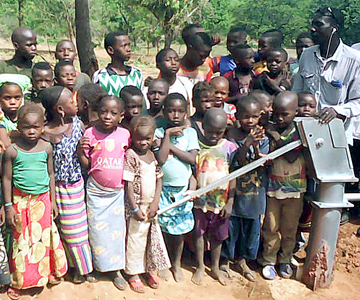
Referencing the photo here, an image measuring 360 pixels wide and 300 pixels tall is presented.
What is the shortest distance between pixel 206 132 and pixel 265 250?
3.84 ft

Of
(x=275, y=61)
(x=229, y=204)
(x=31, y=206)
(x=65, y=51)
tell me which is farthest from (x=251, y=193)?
(x=65, y=51)

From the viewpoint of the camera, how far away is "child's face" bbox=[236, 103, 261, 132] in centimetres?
316

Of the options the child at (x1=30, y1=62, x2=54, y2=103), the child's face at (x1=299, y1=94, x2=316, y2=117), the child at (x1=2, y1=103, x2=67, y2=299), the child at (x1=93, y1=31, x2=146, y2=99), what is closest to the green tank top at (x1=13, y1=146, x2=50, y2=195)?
the child at (x1=2, y1=103, x2=67, y2=299)

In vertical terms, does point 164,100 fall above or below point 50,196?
above

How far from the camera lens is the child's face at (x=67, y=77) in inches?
136

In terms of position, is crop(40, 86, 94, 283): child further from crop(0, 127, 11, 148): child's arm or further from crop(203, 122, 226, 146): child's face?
crop(203, 122, 226, 146): child's face

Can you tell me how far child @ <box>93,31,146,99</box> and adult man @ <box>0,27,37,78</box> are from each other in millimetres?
618

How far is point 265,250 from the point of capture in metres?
3.57

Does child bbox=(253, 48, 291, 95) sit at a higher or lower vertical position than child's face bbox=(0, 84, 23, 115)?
higher

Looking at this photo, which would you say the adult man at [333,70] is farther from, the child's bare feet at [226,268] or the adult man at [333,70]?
the child's bare feet at [226,268]

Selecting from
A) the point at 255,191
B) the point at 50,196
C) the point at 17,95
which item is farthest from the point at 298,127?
the point at 17,95

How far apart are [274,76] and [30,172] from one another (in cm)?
248

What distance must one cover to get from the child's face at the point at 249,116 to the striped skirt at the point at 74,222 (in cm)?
128

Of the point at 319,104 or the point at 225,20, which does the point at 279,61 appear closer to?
the point at 319,104
